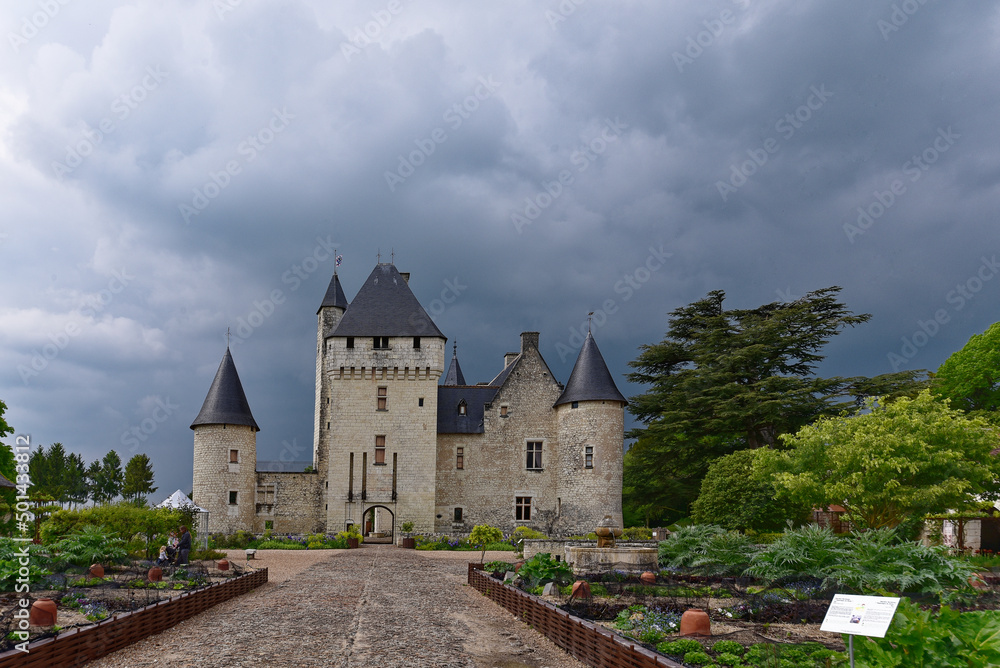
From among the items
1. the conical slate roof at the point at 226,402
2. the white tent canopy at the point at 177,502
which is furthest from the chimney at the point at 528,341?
the white tent canopy at the point at 177,502

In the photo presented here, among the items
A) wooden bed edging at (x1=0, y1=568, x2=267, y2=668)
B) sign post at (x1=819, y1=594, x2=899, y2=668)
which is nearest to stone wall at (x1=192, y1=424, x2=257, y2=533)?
wooden bed edging at (x1=0, y1=568, x2=267, y2=668)

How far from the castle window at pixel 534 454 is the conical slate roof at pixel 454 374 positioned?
55.8ft

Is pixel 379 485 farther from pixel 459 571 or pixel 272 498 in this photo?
pixel 459 571

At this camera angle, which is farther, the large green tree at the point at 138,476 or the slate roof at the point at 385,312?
the large green tree at the point at 138,476

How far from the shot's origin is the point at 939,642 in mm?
5566

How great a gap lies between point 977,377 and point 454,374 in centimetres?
3293

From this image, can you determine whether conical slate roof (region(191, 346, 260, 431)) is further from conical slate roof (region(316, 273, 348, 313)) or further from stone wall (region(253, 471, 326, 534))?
conical slate roof (region(316, 273, 348, 313))

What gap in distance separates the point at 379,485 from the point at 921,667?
34272 millimetres

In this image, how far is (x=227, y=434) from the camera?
1510 inches

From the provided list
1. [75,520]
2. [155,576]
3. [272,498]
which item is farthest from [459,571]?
[272,498]

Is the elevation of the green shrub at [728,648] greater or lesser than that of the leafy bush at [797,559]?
lesser

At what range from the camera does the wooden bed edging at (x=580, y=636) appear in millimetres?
7711

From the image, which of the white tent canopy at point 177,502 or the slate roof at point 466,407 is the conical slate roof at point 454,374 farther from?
the white tent canopy at point 177,502

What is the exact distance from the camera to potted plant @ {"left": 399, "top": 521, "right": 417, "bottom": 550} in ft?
112
